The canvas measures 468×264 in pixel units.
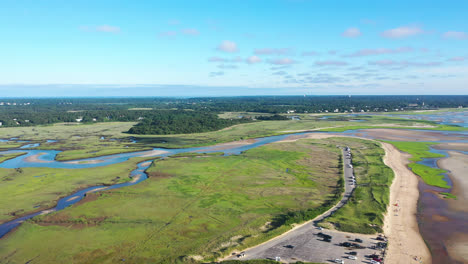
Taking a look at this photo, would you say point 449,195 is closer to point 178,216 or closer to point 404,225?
point 404,225

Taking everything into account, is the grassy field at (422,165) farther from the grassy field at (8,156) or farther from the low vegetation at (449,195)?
the grassy field at (8,156)

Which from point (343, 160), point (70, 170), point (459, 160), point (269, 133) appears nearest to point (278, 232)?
point (343, 160)

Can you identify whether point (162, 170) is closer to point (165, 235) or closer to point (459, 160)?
point (165, 235)

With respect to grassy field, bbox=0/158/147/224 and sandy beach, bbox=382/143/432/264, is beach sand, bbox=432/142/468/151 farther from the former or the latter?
grassy field, bbox=0/158/147/224

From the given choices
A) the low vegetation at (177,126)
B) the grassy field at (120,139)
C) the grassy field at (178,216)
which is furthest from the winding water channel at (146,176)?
the low vegetation at (177,126)

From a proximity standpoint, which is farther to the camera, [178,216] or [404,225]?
[178,216]

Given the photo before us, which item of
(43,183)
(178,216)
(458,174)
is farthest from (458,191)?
(43,183)
